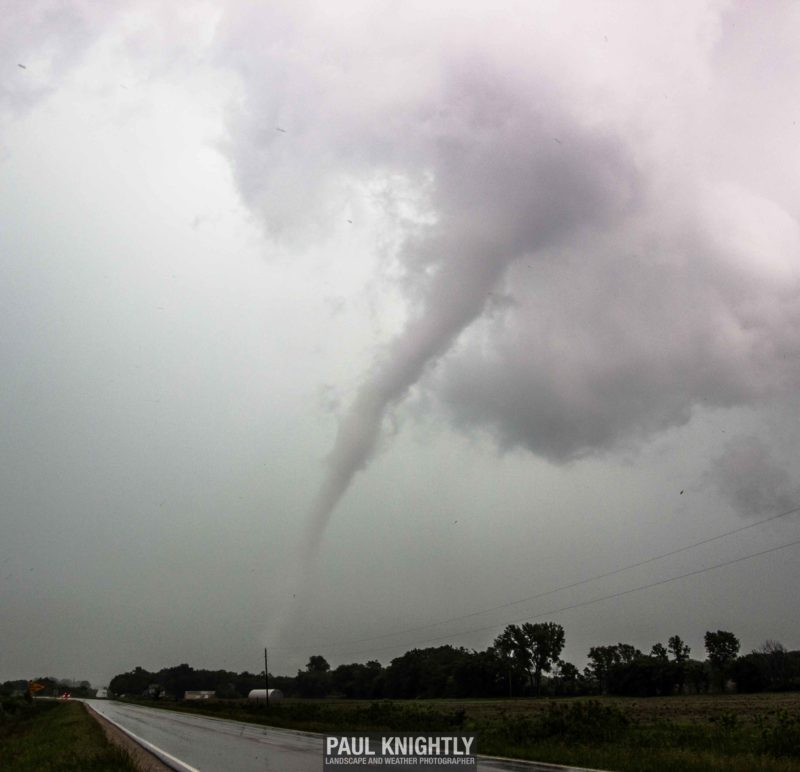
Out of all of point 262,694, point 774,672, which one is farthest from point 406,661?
point 774,672

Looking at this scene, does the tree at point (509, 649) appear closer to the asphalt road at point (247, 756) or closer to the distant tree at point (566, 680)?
the distant tree at point (566, 680)

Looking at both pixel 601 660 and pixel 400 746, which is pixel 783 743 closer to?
pixel 400 746

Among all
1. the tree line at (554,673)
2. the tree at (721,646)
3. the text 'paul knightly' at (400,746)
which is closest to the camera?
the text 'paul knightly' at (400,746)

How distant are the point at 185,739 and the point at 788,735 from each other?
27754 millimetres

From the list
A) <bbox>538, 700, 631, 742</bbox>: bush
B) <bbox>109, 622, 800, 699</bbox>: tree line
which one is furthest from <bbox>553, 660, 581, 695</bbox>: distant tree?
<bbox>538, 700, 631, 742</bbox>: bush

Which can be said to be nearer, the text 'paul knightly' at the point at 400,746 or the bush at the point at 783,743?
the bush at the point at 783,743

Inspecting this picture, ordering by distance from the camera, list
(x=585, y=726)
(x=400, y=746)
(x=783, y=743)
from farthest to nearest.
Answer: (x=585, y=726) < (x=400, y=746) < (x=783, y=743)

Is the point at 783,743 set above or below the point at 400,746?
below

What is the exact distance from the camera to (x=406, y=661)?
18588cm

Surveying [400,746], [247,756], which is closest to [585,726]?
[400,746]

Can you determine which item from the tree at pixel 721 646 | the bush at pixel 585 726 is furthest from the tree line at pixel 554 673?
the bush at pixel 585 726

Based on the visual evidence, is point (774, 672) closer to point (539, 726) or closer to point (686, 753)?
point (539, 726)

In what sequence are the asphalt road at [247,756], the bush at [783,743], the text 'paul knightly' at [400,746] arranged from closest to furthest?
the asphalt road at [247,756] → the bush at [783,743] → the text 'paul knightly' at [400,746]

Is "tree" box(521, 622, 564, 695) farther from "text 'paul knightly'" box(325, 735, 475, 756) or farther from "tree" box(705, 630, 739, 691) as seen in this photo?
"text 'paul knightly'" box(325, 735, 475, 756)
